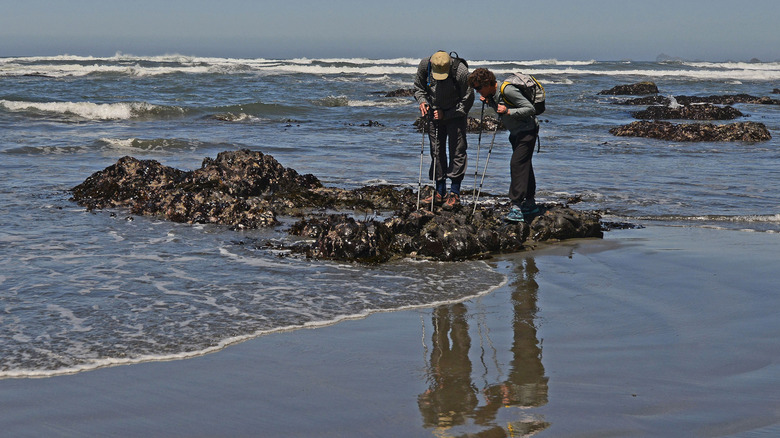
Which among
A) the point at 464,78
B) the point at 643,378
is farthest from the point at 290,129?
the point at 643,378

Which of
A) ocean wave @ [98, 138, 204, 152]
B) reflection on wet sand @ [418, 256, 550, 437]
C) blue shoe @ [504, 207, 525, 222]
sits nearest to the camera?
reflection on wet sand @ [418, 256, 550, 437]

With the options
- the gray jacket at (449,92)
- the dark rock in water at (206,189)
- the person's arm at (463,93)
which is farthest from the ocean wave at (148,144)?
the person's arm at (463,93)

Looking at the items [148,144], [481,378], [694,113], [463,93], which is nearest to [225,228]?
[463,93]

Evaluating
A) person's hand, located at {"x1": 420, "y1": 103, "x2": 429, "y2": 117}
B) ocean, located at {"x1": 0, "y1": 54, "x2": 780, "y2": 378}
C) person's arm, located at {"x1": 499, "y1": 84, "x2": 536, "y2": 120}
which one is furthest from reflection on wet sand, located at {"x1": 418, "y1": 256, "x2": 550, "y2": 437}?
person's hand, located at {"x1": 420, "y1": 103, "x2": 429, "y2": 117}

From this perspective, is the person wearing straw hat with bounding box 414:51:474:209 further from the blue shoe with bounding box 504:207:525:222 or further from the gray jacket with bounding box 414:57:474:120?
the blue shoe with bounding box 504:207:525:222

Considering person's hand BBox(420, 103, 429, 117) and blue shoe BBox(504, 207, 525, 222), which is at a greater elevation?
person's hand BBox(420, 103, 429, 117)

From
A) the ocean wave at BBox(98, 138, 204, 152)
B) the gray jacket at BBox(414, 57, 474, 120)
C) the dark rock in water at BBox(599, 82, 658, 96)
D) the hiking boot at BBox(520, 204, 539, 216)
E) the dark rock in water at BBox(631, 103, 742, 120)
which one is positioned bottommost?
the hiking boot at BBox(520, 204, 539, 216)

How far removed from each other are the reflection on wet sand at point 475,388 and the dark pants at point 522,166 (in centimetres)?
288

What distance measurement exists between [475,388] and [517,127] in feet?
14.3

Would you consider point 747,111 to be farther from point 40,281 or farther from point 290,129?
point 40,281

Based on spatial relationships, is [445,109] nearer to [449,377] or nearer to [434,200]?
[434,200]

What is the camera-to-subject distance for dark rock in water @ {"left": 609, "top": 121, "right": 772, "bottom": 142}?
695 inches

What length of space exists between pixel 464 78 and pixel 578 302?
3.38m

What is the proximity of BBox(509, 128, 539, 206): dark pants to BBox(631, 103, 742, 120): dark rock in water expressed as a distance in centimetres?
1759
